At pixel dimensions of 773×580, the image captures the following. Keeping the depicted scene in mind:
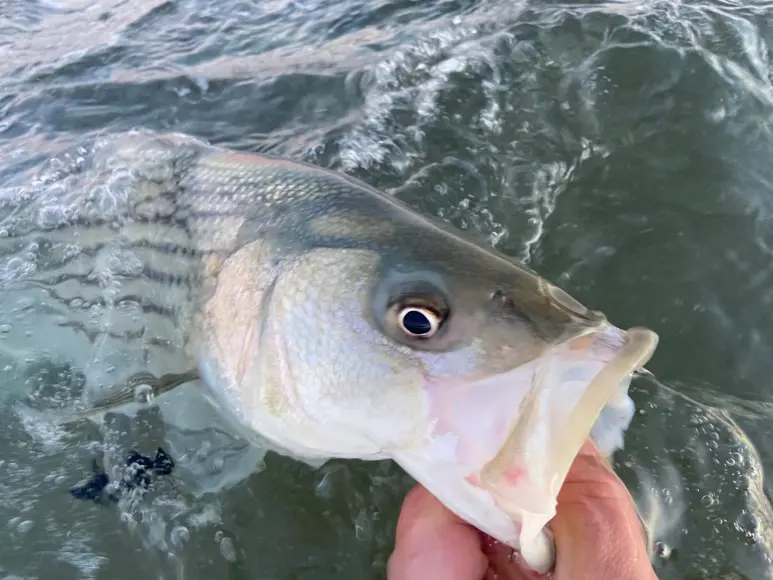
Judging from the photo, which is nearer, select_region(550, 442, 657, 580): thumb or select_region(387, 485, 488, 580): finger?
select_region(550, 442, 657, 580): thumb

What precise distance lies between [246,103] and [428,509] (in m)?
3.25

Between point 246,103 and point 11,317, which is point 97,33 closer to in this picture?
point 246,103

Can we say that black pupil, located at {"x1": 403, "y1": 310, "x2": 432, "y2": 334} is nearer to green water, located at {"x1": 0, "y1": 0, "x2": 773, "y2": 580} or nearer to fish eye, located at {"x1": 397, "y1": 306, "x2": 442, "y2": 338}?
fish eye, located at {"x1": 397, "y1": 306, "x2": 442, "y2": 338}

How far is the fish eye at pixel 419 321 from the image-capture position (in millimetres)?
1360

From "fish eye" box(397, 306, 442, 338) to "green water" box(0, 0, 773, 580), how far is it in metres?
0.93

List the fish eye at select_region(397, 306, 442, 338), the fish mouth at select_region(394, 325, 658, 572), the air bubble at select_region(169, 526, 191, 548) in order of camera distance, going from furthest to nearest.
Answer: the air bubble at select_region(169, 526, 191, 548) < the fish eye at select_region(397, 306, 442, 338) < the fish mouth at select_region(394, 325, 658, 572)

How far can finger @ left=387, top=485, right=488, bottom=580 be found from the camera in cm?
138

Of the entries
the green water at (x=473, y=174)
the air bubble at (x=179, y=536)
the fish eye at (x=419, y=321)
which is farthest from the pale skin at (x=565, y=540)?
the air bubble at (x=179, y=536)

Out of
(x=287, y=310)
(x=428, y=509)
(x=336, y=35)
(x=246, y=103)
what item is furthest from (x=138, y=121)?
(x=428, y=509)

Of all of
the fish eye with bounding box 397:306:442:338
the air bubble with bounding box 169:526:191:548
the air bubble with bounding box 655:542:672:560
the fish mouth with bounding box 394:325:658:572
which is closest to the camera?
the fish mouth with bounding box 394:325:658:572

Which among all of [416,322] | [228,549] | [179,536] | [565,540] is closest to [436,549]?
[565,540]

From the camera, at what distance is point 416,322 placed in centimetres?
138

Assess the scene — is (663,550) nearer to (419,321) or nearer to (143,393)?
(419,321)

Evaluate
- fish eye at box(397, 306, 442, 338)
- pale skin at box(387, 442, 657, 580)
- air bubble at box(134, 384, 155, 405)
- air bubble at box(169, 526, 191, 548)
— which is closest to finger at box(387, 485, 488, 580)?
pale skin at box(387, 442, 657, 580)
